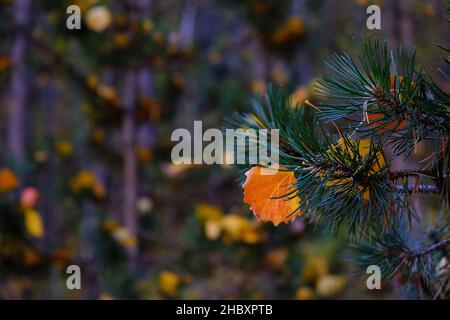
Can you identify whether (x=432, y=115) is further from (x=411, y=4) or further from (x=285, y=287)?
(x=411, y=4)

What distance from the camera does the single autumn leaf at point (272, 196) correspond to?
0.60 meters

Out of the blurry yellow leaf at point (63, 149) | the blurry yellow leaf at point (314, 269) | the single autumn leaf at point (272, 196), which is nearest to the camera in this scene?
the single autumn leaf at point (272, 196)

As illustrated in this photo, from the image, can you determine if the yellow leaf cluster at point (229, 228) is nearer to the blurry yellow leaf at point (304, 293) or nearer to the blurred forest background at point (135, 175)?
the blurred forest background at point (135, 175)

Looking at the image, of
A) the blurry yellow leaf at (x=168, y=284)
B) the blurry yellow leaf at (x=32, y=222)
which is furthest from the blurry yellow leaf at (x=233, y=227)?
the blurry yellow leaf at (x=32, y=222)

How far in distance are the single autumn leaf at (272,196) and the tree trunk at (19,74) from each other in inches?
60.5

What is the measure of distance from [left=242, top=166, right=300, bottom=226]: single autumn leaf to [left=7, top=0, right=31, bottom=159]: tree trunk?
1536 mm

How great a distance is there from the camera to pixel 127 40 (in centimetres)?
232

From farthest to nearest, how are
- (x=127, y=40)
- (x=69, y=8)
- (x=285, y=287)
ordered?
1. (x=127, y=40)
2. (x=285, y=287)
3. (x=69, y=8)

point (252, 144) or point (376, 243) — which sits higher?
point (252, 144)

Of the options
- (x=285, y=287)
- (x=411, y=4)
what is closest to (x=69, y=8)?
(x=285, y=287)

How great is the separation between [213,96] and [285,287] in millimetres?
1583

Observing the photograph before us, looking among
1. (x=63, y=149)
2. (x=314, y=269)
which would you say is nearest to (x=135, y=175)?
(x=63, y=149)

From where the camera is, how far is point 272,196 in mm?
608

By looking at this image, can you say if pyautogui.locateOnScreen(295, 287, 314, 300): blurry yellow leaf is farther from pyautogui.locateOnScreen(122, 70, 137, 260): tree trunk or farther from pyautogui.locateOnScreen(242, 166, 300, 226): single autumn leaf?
pyautogui.locateOnScreen(242, 166, 300, 226): single autumn leaf
